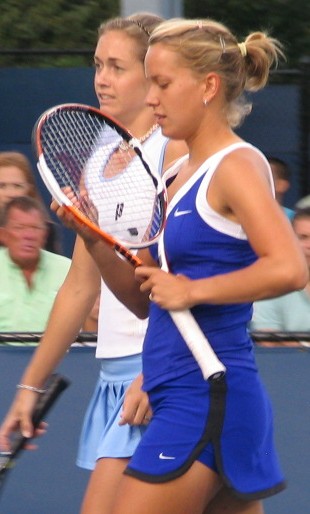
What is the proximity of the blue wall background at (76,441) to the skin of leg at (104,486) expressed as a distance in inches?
45.4

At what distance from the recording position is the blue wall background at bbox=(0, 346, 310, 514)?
4.68m

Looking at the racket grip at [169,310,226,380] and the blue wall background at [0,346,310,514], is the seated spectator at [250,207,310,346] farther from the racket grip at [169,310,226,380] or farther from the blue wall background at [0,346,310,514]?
the racket grip at [169,310,226,380]

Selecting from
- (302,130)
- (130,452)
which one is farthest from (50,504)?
(302,130)

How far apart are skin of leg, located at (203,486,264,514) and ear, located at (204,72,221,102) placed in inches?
35.7

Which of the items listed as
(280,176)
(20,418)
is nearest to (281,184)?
(280,176)

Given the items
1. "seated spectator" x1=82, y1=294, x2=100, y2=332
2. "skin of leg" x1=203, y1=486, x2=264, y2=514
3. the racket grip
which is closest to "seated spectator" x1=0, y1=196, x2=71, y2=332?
"seated spectator" x1=82, y1=294, x2=100, y2=332

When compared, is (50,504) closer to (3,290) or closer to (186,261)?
(3,290)

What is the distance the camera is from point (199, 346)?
306cm

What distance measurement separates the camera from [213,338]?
10.2ft

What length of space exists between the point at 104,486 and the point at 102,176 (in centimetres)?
79

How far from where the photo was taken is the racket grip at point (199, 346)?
10.0 ft

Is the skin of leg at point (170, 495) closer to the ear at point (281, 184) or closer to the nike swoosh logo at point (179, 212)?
the nike swoosh logo at point (179, 212)

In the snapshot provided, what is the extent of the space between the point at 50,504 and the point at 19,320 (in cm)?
77

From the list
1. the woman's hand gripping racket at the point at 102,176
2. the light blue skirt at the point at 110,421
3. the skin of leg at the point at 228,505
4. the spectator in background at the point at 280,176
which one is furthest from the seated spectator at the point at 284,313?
the spectator in background at the point at 280,176
